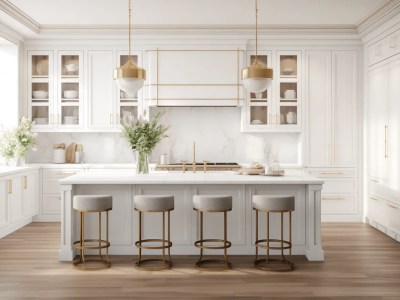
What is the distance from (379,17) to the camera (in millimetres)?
6438

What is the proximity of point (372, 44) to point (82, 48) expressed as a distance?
421cm

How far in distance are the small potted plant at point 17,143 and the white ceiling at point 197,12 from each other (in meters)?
1.54

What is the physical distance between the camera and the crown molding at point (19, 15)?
19.5 feet

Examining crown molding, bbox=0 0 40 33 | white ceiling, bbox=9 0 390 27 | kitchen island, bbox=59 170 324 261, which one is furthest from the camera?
white ceiling, bbox=9 0 390 27

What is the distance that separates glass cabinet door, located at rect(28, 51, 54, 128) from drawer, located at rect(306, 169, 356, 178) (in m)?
4.03

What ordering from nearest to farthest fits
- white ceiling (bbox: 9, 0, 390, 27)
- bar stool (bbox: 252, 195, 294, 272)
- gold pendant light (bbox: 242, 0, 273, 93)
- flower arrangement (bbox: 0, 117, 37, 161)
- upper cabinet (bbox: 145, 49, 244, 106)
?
1. bar stool (bbox: 252, 195, 294, 272)
2. gold pendant light (bbox: 242, 0, 273, 93)
3. white ceiling (bbox: 9, 0, 390, 27)
4. flower arrangement (bbox: 0, 117, 37, 161)
5. upper cabinet (bbox: 145, 49, 244, 106)

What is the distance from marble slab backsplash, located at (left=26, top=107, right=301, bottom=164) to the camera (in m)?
7.83

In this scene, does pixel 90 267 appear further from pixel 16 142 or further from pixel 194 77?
pixel 194 77

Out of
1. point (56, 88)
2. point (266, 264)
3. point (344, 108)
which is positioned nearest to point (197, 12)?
point (56, 88)

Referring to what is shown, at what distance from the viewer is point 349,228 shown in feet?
22.7

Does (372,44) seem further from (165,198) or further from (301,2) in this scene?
(165,198)

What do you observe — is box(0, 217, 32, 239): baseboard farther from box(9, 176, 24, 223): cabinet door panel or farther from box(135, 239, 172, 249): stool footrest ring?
box(135, 239, 172, 249): stool footrest ring

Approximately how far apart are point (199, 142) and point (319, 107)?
1.91m

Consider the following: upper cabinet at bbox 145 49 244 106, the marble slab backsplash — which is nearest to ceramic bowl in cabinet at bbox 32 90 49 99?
the marble slab backsplash
